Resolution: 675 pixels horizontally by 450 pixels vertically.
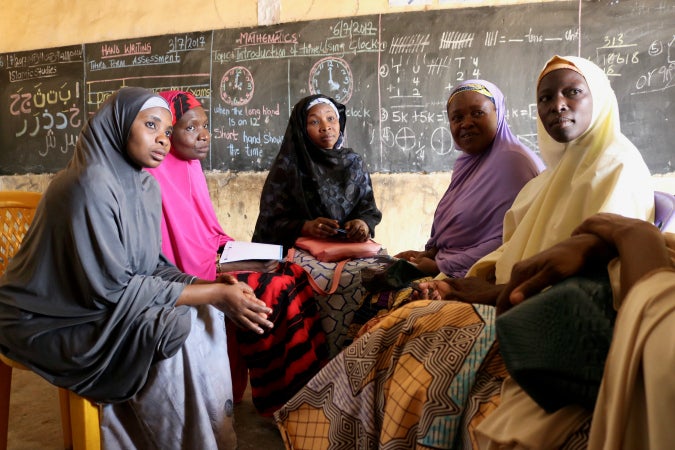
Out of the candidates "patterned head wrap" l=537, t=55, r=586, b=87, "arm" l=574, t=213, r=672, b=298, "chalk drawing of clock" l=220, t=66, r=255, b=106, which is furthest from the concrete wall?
"arm" l=574, t=213, r=672, b=298

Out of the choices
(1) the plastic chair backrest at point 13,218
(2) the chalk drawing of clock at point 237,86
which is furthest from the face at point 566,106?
(2) the chalk drawing of clock at point 237,86

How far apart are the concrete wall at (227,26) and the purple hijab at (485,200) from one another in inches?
93.4

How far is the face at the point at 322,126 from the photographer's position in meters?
3.18

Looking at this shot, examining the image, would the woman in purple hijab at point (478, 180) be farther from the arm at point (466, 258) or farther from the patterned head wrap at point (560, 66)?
the patterned head wrap at point (560, 66)

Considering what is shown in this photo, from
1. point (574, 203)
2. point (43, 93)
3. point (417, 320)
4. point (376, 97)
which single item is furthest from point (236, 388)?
point (43, 93)

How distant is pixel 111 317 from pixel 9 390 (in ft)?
1.89

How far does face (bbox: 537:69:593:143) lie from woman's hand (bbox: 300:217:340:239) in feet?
3.93

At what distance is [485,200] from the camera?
2455 millimetres

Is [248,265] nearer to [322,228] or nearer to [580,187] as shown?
[322,228]

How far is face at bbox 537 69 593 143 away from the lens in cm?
193

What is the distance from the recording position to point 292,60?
5.29 meters

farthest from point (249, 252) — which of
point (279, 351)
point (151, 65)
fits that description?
point (151, 65)

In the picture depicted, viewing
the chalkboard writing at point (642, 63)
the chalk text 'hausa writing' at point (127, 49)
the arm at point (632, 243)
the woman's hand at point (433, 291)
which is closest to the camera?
the arm at point (632, 243)

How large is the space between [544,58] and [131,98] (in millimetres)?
3494
